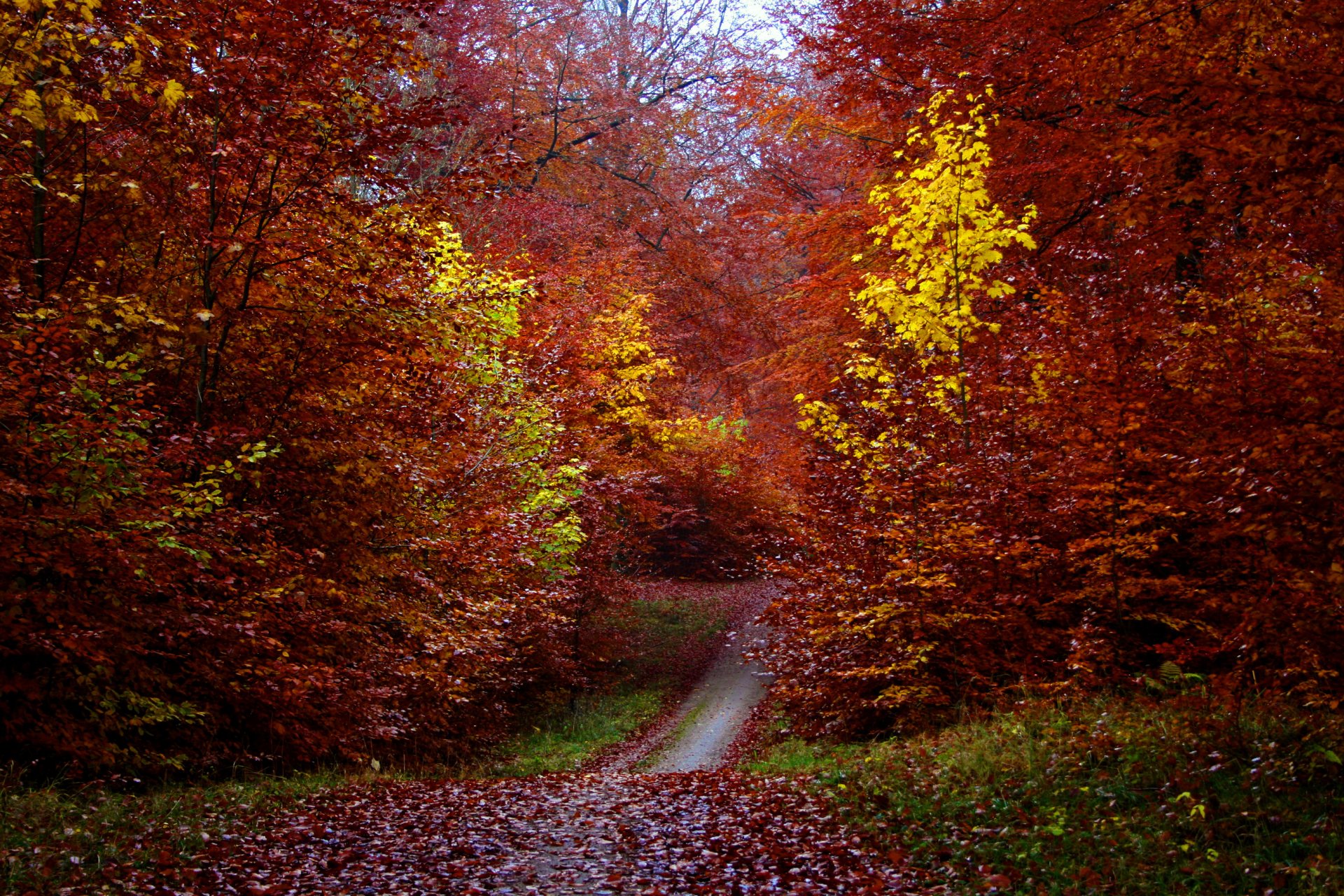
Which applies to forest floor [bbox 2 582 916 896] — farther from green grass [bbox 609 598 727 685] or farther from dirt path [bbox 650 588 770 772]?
green grass [bbox 609 598 727 685]

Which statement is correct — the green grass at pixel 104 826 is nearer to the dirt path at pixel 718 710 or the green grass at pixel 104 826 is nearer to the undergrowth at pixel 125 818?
the undergrowth at pixel 125 818

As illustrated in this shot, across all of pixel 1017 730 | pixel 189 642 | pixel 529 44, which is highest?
pixel 529 44

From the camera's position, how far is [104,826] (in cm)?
620

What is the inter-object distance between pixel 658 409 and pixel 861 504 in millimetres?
16344

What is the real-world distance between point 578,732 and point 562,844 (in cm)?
1043

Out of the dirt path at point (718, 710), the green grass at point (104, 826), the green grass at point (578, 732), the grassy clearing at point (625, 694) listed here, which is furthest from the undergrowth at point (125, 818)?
the dirt path at point (718, 710)

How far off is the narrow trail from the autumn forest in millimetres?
145

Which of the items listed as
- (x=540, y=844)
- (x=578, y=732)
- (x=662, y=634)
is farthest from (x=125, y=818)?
(x=662, y=634)

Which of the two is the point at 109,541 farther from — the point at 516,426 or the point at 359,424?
the point at 516,426

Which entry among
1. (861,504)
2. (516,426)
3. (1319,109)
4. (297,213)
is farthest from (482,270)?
(1319,109)

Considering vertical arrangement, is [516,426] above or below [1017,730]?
above

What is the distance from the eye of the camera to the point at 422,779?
10.9 m

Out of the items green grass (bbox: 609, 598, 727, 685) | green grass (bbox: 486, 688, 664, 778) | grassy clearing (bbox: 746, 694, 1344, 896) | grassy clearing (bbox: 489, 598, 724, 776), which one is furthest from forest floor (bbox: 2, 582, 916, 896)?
green grass (bbox: 609, 598, 727, 685)

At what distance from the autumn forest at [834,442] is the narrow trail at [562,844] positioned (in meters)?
0.15
